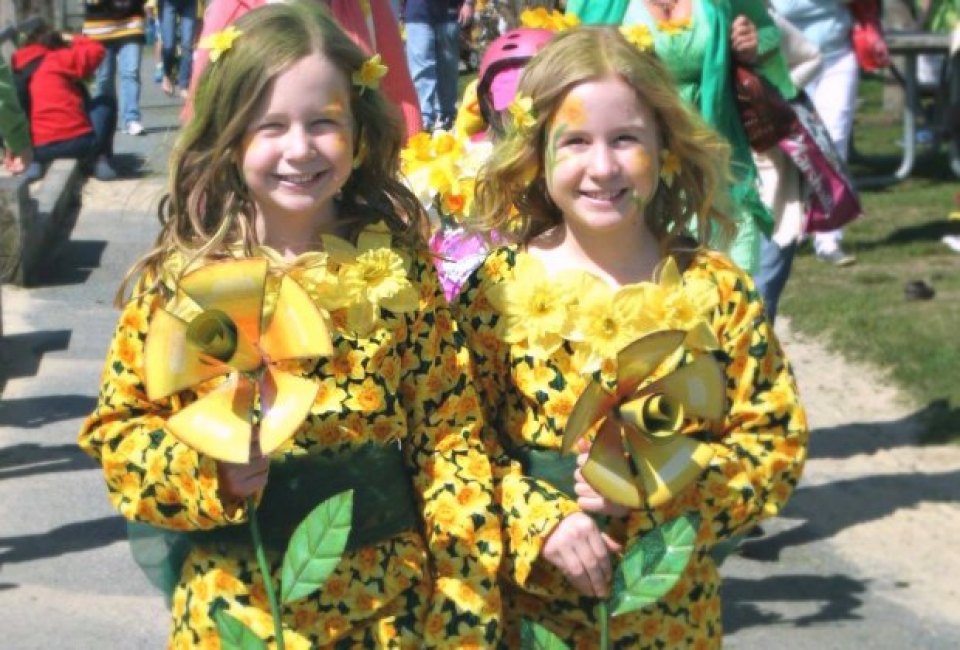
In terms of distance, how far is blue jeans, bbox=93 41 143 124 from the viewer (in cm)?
1519

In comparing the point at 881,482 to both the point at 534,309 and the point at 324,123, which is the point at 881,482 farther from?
the point at 324,123

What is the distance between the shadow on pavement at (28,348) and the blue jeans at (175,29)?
31.2ft

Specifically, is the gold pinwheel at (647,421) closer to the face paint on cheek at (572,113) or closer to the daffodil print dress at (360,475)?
the daffodil print dress at (360,475)

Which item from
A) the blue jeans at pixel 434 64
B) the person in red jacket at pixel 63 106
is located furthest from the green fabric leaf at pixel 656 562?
the person in red jacket at pixel 63 106

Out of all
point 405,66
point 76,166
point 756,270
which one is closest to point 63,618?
point 405,66

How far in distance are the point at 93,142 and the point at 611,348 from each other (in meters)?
11.1

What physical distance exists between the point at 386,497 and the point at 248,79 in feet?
2.20

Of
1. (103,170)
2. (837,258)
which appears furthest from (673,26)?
(103,170)

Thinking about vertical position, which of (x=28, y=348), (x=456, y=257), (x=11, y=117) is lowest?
(x=28, y=348)

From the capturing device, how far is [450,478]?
289cm

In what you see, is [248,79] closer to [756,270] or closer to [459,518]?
[459,518]

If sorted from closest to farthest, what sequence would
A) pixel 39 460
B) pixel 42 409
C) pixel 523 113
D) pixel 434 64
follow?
pixel 523 113, pixel 39 460, pixel 42 409, pixel 434 64

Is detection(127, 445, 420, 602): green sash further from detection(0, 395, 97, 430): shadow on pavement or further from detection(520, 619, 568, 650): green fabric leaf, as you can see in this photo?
detection(0, 395, 97, 430): shadow on pavement

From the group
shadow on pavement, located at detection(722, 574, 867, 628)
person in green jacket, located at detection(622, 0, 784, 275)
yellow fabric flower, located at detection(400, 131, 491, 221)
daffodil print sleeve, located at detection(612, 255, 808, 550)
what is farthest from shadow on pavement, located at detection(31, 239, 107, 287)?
daffodil print sleeve, located at detection(612, 255, 808, 550)
